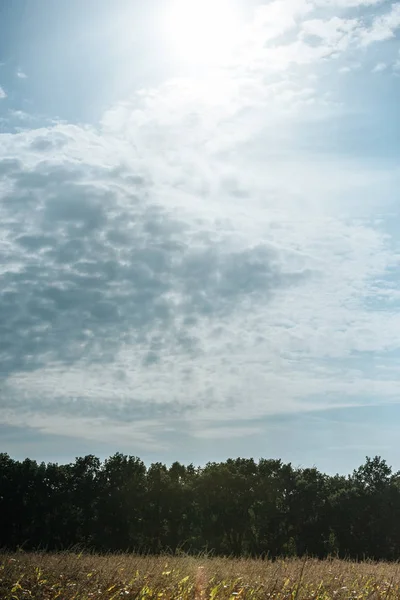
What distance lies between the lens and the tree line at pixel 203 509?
5994cm

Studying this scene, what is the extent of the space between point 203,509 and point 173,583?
45.3 meters

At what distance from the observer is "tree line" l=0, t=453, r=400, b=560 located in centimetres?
5994

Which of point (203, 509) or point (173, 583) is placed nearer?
point (173, 583)

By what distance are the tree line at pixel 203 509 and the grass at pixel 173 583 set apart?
3874cm

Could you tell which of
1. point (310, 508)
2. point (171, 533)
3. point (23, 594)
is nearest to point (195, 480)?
point (171, 533)

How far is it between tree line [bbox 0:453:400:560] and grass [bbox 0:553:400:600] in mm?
38739

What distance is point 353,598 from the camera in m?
17.5

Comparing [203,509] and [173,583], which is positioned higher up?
[203,509]

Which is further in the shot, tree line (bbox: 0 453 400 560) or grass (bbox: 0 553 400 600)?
tree line (bbox: 0 453 400 560)

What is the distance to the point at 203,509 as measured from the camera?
62375 millimetres

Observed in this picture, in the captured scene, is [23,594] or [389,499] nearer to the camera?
[23,594]

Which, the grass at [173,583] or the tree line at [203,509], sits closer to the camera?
the grass at [173,583]

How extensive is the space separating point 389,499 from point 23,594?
172 feet

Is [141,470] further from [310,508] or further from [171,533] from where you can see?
[310,508]
